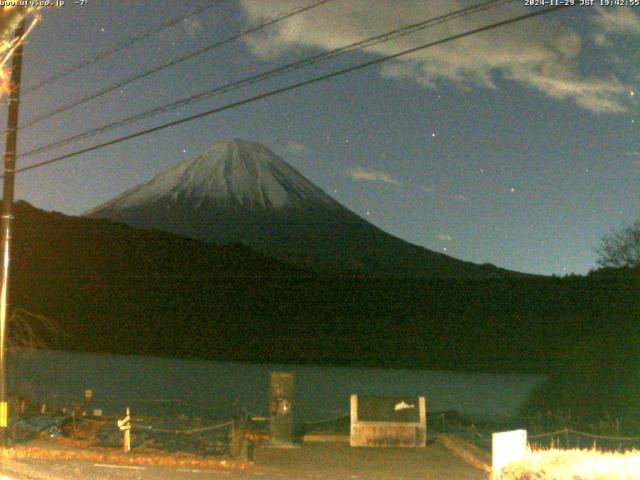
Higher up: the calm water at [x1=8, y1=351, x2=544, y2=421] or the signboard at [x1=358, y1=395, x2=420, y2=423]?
the signboard at [x1=358, y1=395, x2=420, y2=423]

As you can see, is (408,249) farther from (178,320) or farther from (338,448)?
(338,448)

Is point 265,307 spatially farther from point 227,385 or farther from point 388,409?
point 388,409

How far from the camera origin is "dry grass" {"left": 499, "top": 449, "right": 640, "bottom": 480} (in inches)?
309

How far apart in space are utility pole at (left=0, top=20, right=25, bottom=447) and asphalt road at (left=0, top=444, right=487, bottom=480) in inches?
124

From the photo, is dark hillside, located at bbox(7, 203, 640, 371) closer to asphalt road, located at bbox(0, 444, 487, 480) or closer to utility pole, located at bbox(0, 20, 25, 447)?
asphalt road, located at bbox(0, 444, 487, 480)

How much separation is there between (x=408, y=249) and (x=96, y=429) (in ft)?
513

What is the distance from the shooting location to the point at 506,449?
1006 centimetres

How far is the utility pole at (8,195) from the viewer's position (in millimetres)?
18234

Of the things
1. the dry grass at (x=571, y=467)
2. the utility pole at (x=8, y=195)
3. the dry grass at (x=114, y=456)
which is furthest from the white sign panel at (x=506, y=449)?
the utility pole at (x=8, y=195)

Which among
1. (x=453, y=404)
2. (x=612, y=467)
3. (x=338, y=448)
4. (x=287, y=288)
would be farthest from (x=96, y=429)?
(x=287, y=288)

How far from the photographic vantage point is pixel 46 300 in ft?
273

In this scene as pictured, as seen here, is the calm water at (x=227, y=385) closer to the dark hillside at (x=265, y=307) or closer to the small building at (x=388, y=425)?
the dark hillside at (x=265, y=307)

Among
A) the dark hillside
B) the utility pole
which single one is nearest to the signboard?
the utility pole

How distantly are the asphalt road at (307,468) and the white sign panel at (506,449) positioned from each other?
5.71 m
